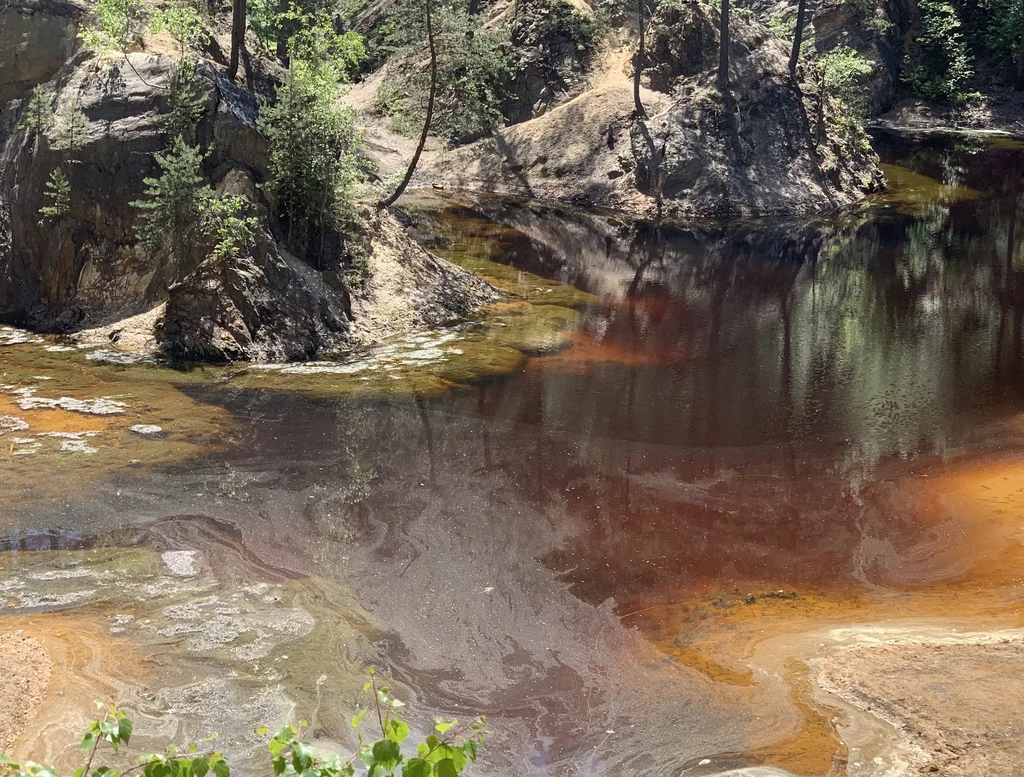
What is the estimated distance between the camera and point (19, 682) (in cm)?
812

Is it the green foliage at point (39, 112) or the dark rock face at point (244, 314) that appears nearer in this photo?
the dark rock face at point (244, 314)

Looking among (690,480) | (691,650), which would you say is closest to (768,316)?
(690,480)

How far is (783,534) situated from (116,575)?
719 centimetres

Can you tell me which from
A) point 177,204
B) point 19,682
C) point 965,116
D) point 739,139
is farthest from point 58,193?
point 965,116

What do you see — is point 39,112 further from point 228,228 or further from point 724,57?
point 724,57

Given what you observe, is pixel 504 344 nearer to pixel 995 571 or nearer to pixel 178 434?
pixel 178 434

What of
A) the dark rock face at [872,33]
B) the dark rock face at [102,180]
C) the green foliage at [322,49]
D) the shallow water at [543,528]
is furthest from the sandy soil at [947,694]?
the dark rock face at [872,33]

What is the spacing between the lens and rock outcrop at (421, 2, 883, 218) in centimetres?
3562

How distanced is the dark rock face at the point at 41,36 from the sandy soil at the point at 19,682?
15.4 meters

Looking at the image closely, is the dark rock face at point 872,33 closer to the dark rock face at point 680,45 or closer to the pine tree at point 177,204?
the dark rock face at point 680,45

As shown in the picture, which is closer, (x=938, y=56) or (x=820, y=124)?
(x=820, y=124)

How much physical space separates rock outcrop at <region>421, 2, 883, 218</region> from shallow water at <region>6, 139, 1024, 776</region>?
14.9 metres

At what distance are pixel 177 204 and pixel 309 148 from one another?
8.71ft

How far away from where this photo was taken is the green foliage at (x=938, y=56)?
52.2 meters
